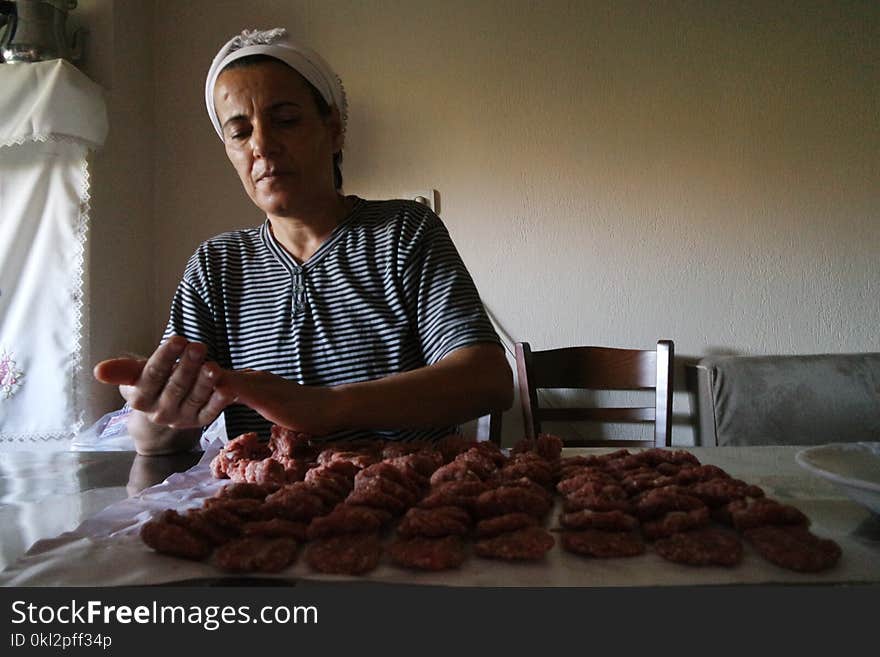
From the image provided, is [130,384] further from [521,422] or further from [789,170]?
[789,170]

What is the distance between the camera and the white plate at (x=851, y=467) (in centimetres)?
51

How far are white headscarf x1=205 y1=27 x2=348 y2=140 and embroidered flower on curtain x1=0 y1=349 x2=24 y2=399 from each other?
1190mm

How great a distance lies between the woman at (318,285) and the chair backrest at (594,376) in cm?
86

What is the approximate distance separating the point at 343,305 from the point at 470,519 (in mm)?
626

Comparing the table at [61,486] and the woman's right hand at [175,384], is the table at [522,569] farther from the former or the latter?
the woman's right hand at [175,384]

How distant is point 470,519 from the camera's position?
0.58 m

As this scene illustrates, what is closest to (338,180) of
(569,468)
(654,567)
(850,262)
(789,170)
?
(569,468)

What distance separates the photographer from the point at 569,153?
2.14m

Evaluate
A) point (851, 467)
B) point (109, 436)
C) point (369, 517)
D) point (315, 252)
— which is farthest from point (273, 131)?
point (109, 436)

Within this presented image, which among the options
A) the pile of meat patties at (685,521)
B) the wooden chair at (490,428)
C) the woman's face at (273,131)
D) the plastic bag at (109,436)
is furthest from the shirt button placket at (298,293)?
the wooden chair at (490,428)

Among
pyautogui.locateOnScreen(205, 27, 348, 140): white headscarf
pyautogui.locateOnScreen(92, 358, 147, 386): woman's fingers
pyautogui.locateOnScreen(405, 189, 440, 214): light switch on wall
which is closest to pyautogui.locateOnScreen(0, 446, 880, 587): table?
pyautogui.locateOnScreen(92, 358, 147, 386): woman's fingers

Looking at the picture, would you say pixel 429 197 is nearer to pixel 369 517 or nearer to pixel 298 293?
pixel 298 293

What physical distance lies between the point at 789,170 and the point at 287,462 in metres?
1.99

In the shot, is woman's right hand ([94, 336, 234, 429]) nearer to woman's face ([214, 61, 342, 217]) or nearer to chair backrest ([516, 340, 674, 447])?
woman's face ([214, 61, 342, 217])
